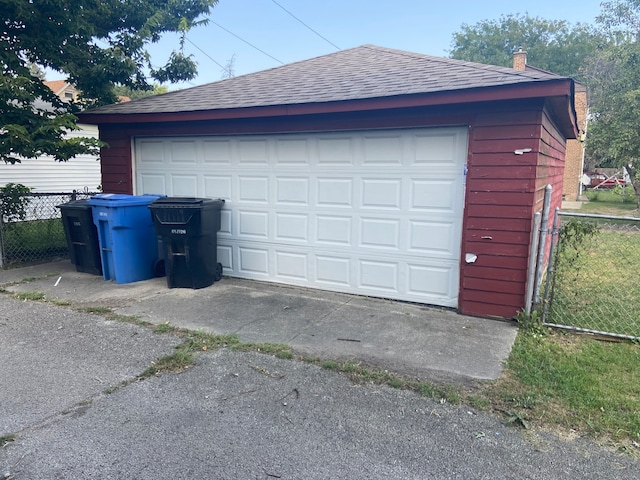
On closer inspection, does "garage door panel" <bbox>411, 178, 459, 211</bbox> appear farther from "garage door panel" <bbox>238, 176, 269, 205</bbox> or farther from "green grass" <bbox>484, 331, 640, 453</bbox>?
"garage door panel" <bbox>238, 176, 269, 205</bbox>

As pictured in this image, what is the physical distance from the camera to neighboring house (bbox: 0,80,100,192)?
44.1 ft

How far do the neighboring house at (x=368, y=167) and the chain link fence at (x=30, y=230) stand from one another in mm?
1594

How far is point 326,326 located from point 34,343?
2720 mm

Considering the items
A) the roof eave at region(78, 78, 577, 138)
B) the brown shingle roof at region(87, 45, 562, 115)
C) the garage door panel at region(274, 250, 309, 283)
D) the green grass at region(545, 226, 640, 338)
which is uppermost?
the brown shingle roof at region(87, 45, 562, 115)

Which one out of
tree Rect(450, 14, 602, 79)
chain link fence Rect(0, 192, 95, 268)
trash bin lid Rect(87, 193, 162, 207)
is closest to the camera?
trash bin lid Rect(87, 193, 162, 207)

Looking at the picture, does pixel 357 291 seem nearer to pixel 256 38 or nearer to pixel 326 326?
pixel 326 326

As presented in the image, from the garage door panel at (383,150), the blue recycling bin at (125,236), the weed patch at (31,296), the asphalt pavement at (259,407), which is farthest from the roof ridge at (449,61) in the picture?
the weed patch at (31,296)

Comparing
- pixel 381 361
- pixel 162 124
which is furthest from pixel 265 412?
pixel 162 124

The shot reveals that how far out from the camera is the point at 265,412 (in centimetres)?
303

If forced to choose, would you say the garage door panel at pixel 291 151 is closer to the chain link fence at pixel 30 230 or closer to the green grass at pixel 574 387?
the green grass at pixel 574 387

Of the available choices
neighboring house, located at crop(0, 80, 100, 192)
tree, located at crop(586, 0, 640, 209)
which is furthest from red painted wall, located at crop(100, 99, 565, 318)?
tree, located at crop(586, 0, 640, 209)

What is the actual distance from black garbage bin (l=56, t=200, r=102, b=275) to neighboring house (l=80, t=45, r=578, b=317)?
907 millimetres

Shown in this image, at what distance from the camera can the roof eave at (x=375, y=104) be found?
4.41 metres

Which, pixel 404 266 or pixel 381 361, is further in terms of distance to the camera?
pixel 404 266
